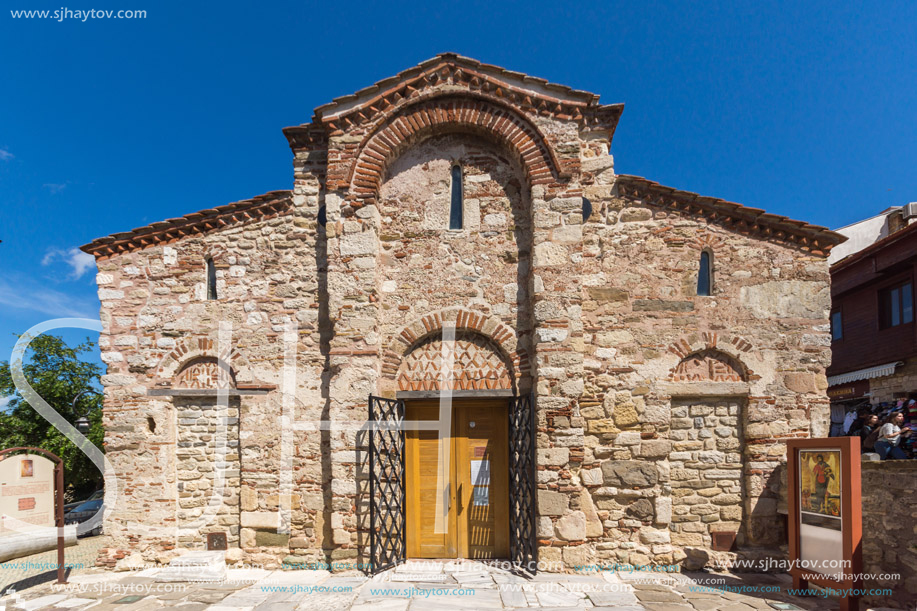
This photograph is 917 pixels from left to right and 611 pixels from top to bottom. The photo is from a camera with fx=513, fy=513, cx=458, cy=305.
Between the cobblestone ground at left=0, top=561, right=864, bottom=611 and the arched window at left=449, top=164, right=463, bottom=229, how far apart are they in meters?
4.64

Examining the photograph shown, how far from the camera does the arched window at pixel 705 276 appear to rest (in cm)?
707

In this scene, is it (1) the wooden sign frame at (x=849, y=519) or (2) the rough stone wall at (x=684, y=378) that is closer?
(1) the wooden sign frame at (x=849, y=519)

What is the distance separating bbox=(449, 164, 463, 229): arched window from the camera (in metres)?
7.42

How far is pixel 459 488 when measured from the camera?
7.02m

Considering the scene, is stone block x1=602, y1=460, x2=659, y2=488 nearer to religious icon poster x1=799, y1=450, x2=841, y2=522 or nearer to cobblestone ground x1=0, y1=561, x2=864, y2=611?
cobblestone ground x1=0, y1=561, x2=864, y2=611

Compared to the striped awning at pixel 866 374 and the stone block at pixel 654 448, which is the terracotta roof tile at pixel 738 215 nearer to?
the stone block at pixel 654 448

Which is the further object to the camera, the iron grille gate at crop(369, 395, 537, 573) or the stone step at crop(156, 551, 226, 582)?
the stone step at crop(156, 551, 226, 582)

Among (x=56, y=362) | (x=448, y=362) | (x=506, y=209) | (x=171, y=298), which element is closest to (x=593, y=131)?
(x=506, y=209)

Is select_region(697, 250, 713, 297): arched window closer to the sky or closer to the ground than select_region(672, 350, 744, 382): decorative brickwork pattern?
closer to the sky

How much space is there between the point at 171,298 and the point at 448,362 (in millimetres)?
4191

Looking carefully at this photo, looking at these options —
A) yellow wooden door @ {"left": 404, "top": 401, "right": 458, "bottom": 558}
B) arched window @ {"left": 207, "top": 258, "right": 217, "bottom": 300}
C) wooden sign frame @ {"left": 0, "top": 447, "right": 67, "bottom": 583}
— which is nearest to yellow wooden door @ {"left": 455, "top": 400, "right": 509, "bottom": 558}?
yellow wooden door @ {"left": 404, "top": 401, "right": 458, "bottom": 558}

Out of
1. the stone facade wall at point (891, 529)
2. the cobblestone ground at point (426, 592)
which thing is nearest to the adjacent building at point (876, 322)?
the stone facade wall at point (891, 529)

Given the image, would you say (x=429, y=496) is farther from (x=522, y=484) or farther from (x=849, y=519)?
(x=849, y=519)

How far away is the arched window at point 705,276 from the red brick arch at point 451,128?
2.37 m
